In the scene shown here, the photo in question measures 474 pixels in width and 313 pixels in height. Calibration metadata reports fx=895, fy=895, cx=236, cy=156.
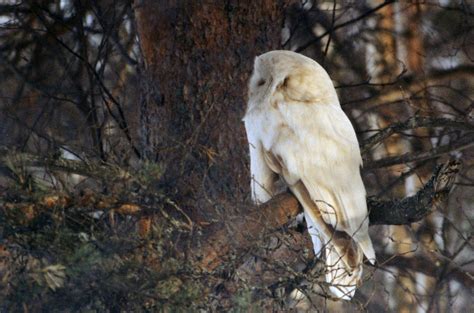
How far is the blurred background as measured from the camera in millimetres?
1703

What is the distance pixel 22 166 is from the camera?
5.55 feet

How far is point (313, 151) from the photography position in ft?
8.24

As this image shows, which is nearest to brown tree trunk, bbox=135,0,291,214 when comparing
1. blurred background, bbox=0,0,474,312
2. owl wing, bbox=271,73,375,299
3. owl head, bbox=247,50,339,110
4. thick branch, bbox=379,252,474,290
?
blurred background, bbox=0,0,474,312

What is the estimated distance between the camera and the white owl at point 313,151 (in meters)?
2.46

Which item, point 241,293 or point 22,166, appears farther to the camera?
point 241,293

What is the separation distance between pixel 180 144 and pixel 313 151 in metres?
0.51

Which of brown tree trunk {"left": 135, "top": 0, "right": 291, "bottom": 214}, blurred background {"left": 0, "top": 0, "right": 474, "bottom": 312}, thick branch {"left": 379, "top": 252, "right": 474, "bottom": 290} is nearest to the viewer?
blurred background {"left": 0, "top": 0, "right": 474, "bottom": 312}

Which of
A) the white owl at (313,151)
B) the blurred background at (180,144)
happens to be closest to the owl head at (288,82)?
the white owl at (313,151)

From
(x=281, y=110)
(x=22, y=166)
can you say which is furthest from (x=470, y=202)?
(x=22, y=166)

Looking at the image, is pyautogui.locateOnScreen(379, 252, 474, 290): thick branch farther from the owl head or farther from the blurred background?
→ the owl head

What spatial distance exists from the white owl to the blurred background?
0.12 meters

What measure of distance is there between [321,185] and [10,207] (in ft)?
3.48

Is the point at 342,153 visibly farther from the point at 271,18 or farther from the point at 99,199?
the point at 99,199

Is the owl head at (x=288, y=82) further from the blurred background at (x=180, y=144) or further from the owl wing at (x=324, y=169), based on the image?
the blurred background at (x=180, y=144)
